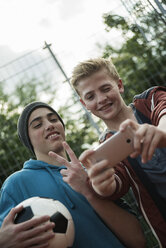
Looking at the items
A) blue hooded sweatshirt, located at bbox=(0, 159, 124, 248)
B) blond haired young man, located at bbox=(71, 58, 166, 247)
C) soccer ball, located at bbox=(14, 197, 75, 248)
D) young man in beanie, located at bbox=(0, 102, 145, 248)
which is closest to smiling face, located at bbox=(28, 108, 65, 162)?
young man in beanie, located at bbox=(0, 102, 145, 248)

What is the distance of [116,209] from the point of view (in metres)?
2.30

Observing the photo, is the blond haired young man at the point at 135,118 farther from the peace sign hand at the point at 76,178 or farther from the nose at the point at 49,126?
the nose at the point at 49,126

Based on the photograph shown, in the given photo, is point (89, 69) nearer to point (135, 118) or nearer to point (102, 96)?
Result: point (102, 96)

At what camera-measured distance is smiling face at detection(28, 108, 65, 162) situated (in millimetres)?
2760

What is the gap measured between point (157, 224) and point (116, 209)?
0.36 m

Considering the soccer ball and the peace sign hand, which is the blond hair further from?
the soccer ball

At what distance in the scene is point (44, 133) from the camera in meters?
2.78

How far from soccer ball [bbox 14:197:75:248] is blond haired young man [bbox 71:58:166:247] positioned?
0.37m

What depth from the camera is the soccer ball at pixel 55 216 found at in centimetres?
181

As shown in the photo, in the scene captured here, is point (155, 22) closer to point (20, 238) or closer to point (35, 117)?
point (35, 117)

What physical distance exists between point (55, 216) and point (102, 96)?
1.11 m

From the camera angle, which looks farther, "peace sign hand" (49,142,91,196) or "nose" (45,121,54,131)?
"nose" (45,121,54,131)

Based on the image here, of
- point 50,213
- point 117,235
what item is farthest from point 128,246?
point 50,213

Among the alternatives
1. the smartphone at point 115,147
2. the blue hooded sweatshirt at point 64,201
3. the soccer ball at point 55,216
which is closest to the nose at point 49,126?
the blue hooded sweatshirt at point 64,201
